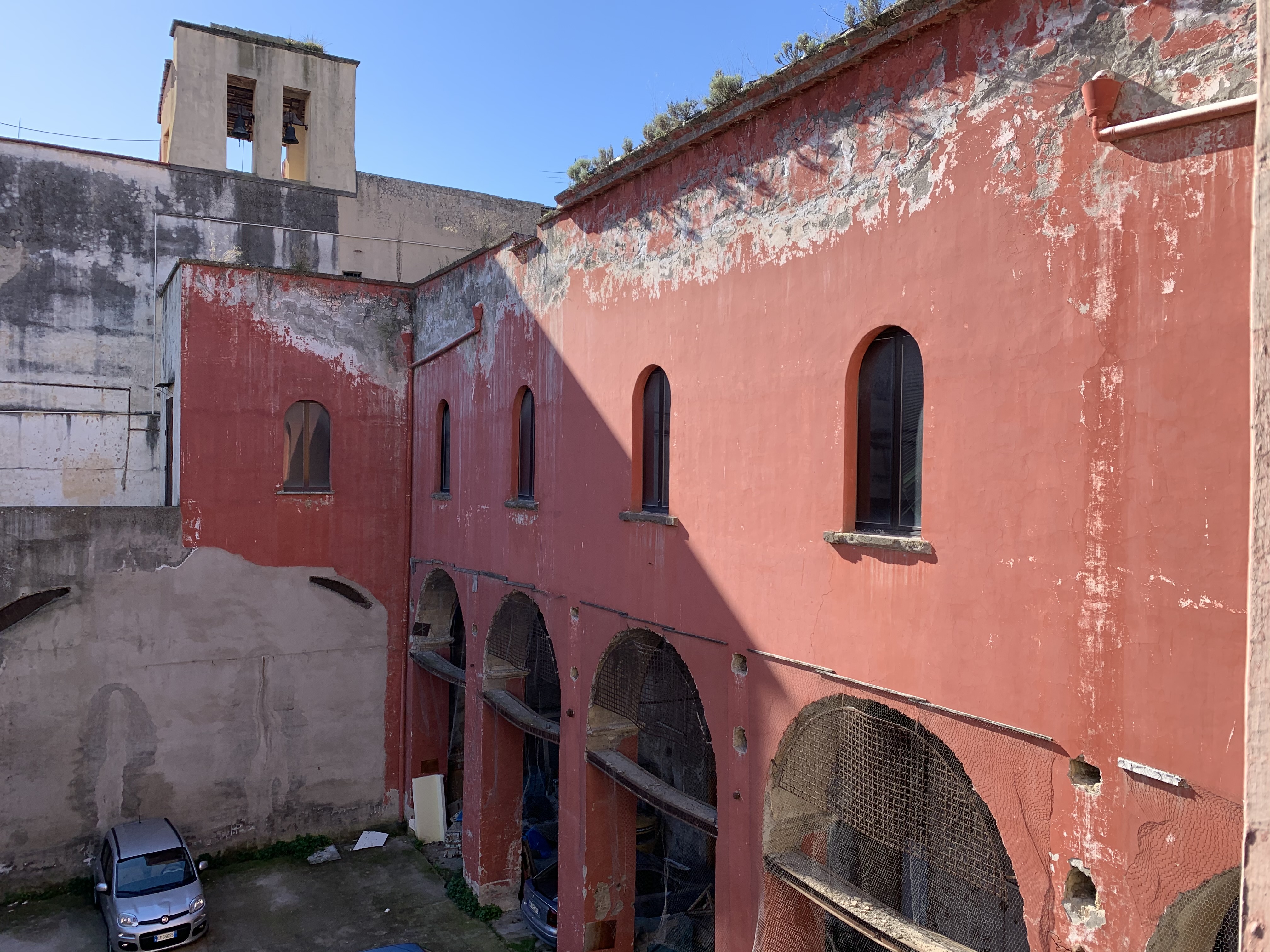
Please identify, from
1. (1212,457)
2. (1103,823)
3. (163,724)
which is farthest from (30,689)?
(1212,457)

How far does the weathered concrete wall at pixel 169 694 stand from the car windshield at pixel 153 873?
5.38 ft

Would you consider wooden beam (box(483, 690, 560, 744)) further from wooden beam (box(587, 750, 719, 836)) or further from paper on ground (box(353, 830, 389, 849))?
paper on ground (box(353, 830, 389, 849))

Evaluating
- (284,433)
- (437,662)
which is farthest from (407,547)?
(284,433)

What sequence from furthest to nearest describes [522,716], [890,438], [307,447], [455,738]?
[455,738] → [307,447] → [522,716] → [890,438]

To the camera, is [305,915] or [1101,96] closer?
[1101,96]

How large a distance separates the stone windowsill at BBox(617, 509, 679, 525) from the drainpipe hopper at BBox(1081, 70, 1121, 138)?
4.64m

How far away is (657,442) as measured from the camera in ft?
29.4

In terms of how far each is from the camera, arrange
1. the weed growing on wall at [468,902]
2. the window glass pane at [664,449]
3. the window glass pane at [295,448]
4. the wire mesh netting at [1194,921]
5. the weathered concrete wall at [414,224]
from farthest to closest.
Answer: the weathered concrete wall at [414,224] → the window glass pane at [295,448] → the weed growing on wall at [468,902] → the window glass pane at [664,449] → the wire mesh netting at [1194,921]

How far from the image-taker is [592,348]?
31.8ft

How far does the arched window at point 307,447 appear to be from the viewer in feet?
46.2

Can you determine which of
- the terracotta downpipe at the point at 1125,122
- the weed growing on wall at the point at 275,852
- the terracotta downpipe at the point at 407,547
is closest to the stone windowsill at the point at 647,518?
the terracotta downpipe at the point at 1125,122

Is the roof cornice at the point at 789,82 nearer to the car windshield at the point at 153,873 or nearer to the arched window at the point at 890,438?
the arched window at the point at 890,438

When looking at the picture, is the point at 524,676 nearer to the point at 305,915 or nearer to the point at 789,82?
the point at 305,915

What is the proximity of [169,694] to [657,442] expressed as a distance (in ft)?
28.1
